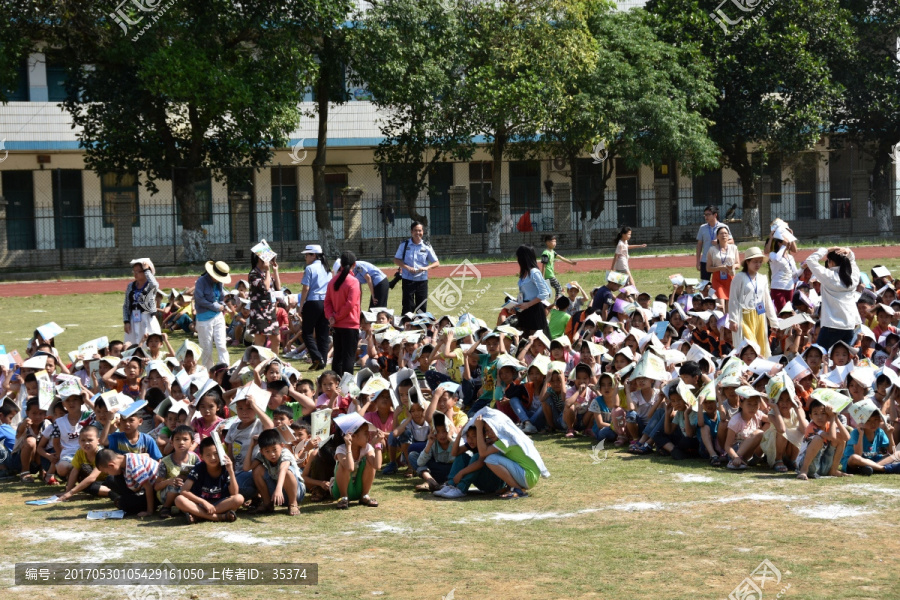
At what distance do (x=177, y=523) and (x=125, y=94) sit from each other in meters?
23.7

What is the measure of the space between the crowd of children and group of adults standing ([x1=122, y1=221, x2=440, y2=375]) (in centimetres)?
51

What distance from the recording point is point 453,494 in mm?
9008

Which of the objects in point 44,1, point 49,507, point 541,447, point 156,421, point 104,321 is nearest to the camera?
point 49,507

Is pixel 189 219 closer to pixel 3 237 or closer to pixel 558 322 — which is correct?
pixel 3 237

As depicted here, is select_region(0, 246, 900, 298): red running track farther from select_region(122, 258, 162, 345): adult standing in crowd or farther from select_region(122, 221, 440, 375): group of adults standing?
select_region(122, 258, 162, 345): adult standing in crowd

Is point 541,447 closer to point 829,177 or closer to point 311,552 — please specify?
point 311,552

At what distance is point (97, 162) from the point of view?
31.8 m

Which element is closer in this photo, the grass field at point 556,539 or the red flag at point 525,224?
the grass field at point 556,539

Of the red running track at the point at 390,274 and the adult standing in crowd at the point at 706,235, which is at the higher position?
the adult standing in crowd at the point at 706,235

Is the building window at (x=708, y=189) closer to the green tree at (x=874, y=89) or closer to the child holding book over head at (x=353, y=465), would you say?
the green tree at (x=874, y=89)

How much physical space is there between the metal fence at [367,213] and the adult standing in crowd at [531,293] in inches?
812

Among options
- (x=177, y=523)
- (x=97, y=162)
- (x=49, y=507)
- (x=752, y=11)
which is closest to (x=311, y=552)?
(x=177, y=523)

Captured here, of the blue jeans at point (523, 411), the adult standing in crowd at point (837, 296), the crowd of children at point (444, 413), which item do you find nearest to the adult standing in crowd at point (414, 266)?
the crowd of children at point (444, 413)

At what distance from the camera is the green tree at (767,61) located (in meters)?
35.5
